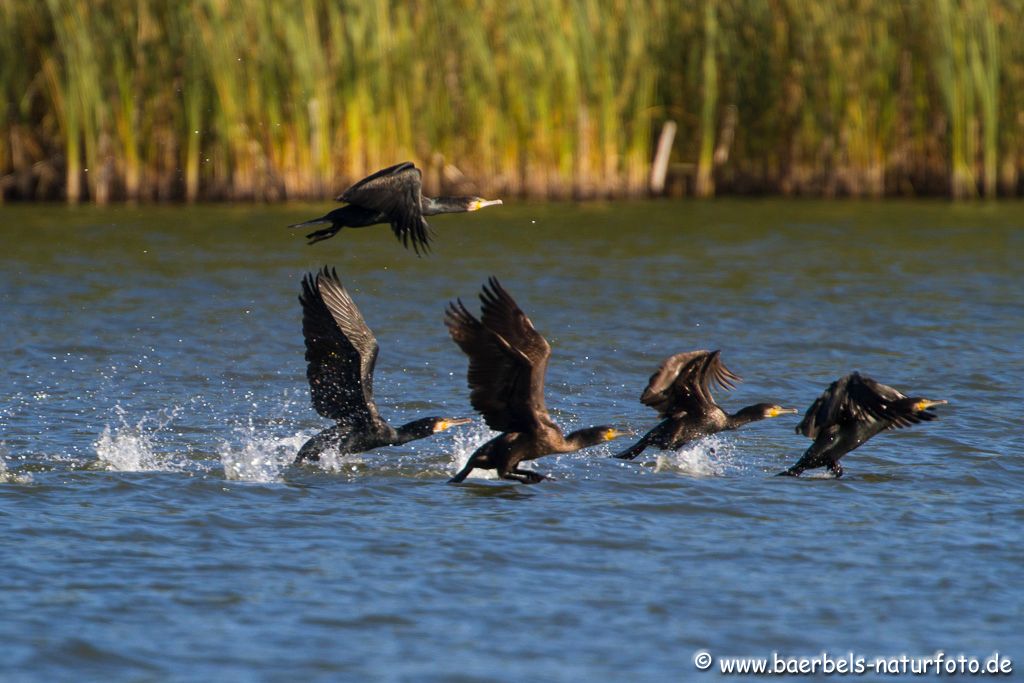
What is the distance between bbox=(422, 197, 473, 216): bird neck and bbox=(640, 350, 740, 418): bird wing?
4.55ft

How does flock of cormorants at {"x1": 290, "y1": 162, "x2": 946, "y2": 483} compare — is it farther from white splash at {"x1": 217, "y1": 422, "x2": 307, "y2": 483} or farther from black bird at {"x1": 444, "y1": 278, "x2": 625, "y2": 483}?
white splash at {"x1": 217, "y1": 422, "x2": 307, "y2": 483}

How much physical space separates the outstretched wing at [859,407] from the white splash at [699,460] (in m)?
0.73

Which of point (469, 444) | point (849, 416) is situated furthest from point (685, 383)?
point (469, 444)

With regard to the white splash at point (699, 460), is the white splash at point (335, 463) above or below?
above

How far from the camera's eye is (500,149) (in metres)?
17.8

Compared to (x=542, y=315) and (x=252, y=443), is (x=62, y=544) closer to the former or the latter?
(x=252, y=443)

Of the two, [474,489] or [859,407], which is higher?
[859,407]

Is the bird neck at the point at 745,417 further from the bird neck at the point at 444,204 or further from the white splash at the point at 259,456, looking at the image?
the white splash at the point at 259,456

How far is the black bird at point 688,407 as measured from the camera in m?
8.41

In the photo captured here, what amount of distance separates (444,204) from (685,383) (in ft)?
5.27

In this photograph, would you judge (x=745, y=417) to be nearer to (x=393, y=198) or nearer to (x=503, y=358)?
(x=503, y=358)

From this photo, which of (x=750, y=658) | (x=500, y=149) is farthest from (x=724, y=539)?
(x=500, y=149)

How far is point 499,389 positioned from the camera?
8.04m

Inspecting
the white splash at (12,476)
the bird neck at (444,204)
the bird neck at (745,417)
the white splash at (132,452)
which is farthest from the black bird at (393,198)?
the bird neck at (745,417)
